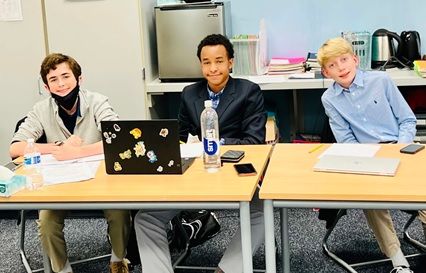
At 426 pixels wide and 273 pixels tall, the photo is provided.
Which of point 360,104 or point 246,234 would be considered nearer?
point 246,234

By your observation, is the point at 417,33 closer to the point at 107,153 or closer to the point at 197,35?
the point at 197,35

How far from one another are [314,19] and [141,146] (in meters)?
2.25

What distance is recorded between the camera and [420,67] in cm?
346

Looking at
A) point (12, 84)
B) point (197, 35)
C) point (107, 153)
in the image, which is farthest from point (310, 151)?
point (12, 84)

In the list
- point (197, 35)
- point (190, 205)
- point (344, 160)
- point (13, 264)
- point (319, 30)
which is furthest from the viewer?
point (319, 30)

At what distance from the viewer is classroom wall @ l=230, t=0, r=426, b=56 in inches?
155

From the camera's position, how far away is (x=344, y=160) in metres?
2.23

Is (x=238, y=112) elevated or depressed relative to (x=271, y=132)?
elevated

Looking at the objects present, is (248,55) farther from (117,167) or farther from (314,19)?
(117,167)

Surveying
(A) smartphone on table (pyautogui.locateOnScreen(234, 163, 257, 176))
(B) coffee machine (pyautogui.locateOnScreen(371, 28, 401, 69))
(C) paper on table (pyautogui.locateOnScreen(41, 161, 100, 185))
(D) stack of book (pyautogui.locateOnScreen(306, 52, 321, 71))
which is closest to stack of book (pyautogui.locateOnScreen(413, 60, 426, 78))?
(B) coffee machine (pyautogui.locateOnScreen(371, 28, 401, 69))

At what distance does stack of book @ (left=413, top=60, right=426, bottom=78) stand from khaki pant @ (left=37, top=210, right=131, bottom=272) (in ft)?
6.42

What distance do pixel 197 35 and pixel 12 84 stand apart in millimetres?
1233

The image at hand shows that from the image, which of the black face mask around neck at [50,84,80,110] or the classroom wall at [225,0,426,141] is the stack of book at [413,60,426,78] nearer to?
the classroom wall at [225,0,426,141]

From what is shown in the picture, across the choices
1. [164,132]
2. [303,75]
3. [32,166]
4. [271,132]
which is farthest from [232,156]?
[303,75]
